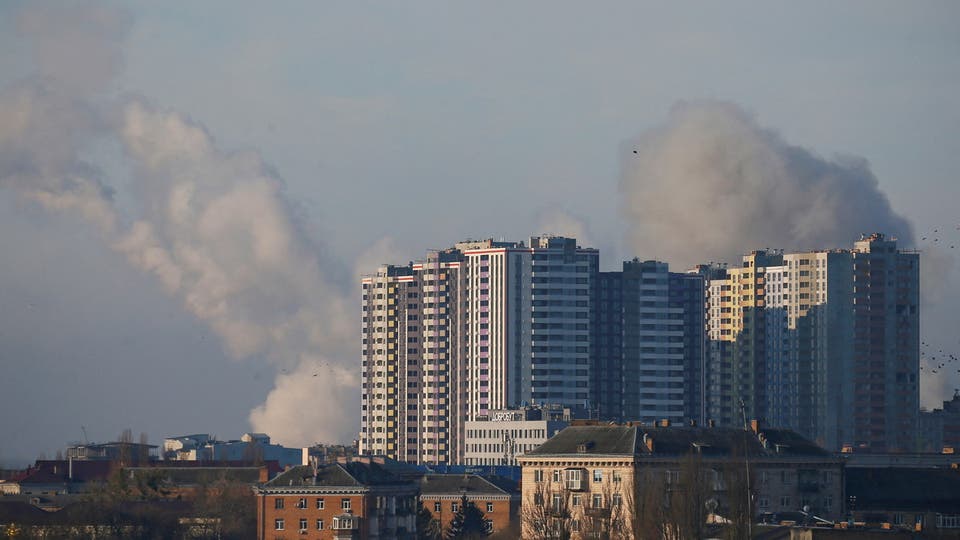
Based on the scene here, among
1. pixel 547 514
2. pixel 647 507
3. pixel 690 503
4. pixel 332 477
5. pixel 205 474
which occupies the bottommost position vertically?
pixel 205 474

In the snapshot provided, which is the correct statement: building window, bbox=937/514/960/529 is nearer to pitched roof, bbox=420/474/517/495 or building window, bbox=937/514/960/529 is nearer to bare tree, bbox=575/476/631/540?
bare tree, bbox=575/476/631/540

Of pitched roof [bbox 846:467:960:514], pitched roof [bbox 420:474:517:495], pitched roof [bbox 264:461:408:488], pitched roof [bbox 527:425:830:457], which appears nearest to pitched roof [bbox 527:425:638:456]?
pitched roof [bbox 527:425:830:457]

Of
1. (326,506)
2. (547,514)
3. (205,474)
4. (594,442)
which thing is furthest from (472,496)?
(547,514)

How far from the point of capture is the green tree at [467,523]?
16765 centimetres

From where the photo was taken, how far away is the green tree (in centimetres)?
16765

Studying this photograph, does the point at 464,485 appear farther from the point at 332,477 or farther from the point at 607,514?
the point at 607,514

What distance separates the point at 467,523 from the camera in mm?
170000

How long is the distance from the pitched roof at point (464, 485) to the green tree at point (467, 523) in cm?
335

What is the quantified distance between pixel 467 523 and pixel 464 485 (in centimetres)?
856

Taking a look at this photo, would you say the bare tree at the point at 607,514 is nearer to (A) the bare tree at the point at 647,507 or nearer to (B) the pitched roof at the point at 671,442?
(A) the bare tree at the point at 647,507

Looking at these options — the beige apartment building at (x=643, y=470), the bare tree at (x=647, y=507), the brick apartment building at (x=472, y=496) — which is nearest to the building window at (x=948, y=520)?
the beige apartment building at (x=643, y=470)

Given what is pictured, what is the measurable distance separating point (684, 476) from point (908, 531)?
49.2 ft

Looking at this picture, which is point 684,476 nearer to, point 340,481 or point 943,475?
point 943,475

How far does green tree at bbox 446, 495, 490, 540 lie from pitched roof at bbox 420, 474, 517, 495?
3355 millimetres
